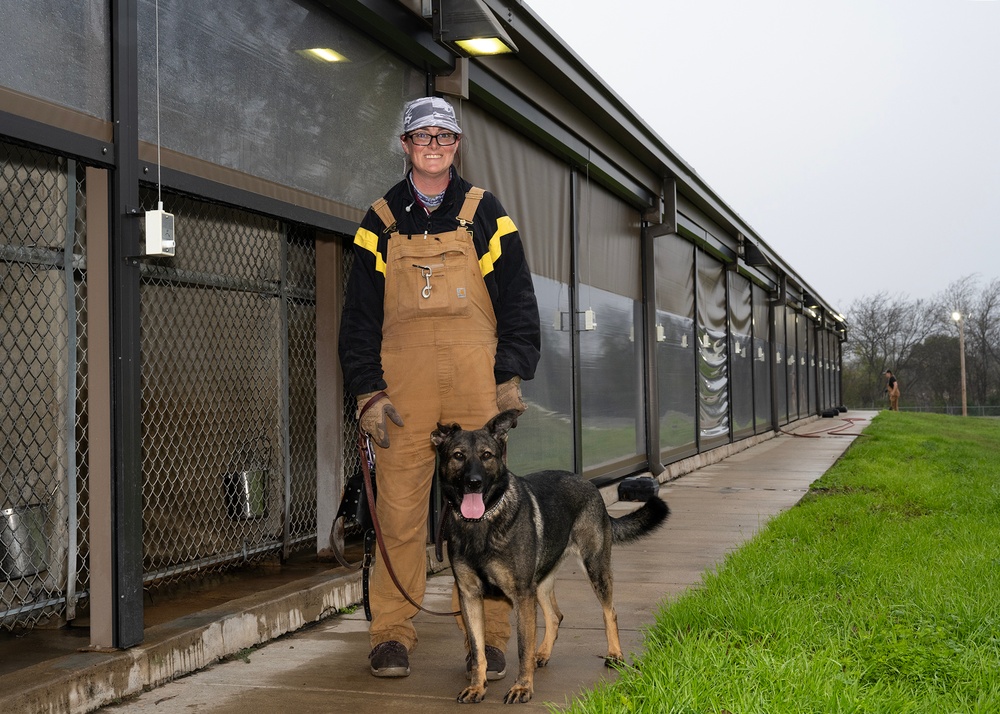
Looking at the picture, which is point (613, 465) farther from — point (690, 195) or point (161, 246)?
point (161, 246)

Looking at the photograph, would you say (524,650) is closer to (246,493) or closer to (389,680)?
(389,680)

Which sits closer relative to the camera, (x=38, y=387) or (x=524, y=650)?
(x=524, y=650)

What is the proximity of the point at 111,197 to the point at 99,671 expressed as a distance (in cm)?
170

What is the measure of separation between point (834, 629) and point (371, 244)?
250cm

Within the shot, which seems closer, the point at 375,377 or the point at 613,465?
the point at 375,377

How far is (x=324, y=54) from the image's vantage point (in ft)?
17.0

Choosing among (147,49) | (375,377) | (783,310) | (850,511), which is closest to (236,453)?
(375,377)

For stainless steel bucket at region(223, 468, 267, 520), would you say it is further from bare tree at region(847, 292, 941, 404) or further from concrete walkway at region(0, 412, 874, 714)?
bare tree at region(847, 292, 941, 404)

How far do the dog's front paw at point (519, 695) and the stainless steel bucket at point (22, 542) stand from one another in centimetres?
231

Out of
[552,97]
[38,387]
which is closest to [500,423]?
[38,387]

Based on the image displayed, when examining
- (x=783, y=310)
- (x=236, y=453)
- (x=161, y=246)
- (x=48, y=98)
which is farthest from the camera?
(x=783, y=310)

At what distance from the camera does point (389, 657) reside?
3.88 m

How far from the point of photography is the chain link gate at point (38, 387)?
4.41m

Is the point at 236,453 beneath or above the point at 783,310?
beneath
